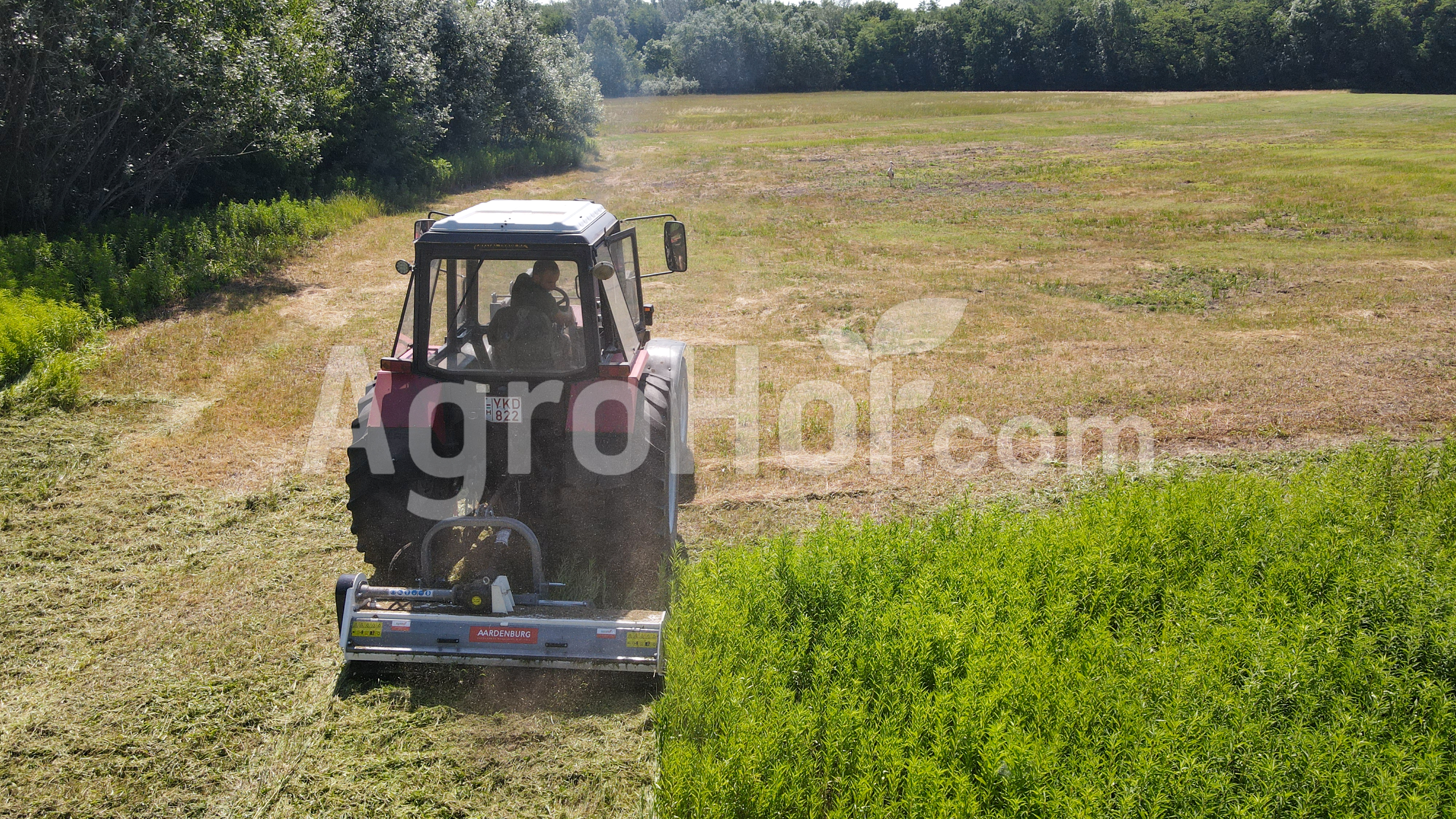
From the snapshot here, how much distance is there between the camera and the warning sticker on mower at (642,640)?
Result: 4660 millimetres

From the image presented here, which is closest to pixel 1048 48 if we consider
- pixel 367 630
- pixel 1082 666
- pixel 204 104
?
pixel 204 104

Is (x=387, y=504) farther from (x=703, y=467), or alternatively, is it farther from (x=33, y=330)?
(x=33, y=330)

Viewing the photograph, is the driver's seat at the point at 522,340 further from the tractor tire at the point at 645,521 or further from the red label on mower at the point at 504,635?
the red label on mower at the point at 504,635

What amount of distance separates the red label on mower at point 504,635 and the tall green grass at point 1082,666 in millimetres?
751

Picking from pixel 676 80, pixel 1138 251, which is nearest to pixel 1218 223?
pixel 1138 251

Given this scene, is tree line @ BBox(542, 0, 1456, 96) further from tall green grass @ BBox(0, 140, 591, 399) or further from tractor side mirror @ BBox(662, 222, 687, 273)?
tractor side mirror @ BBox(662, 222, 687, 273)

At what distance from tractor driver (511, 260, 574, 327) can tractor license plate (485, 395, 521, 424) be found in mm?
607

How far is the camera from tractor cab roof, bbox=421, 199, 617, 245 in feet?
17.5

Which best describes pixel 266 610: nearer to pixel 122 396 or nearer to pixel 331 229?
pixel 122 396

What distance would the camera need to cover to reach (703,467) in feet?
27.2

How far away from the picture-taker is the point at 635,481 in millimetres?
5285

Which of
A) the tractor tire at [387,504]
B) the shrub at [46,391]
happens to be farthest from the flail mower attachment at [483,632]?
the shrub at [46,391]

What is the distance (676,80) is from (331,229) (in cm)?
5918

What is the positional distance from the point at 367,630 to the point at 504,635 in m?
0.72
